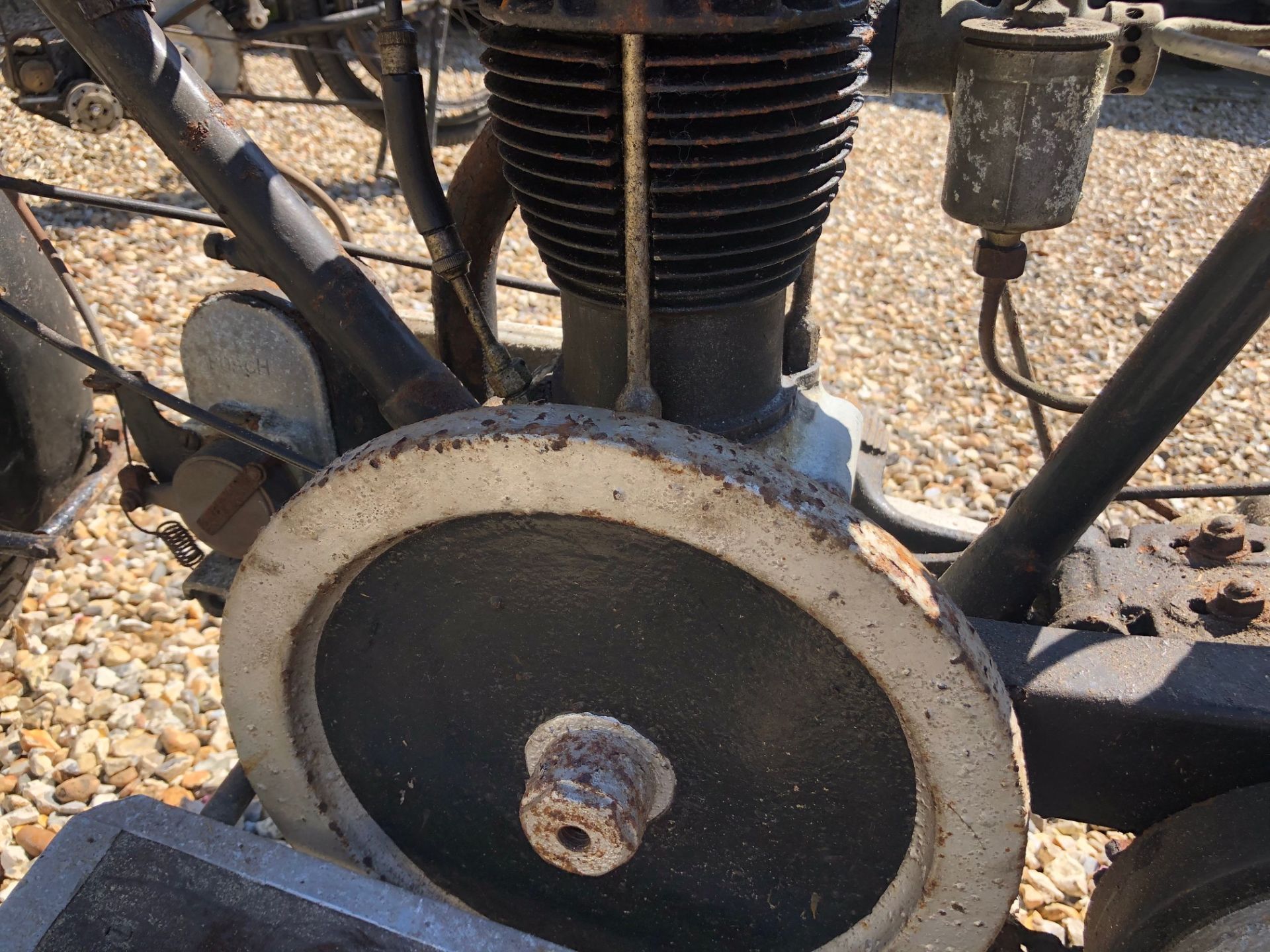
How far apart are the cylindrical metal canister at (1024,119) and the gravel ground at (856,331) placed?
1323mm

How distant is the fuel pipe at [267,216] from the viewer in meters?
1.38

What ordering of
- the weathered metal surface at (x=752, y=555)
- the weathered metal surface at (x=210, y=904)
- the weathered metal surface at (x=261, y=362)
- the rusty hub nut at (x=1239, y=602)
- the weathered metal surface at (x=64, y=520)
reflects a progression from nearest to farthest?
the weathered metal surface at (x=752, y=555) → the weathered metal surface at (x=210, y=904) → the rusty hub nut at (x=1239, y=602) → the weathered metal surface at (x=261, y=362) → the weathered metal surface at (x=64, y=520)

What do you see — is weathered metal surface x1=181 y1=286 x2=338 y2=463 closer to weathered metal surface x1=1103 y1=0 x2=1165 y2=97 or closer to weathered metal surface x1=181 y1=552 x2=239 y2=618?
weathered metal surface x1=181 y1=552 x2=239 y2=618

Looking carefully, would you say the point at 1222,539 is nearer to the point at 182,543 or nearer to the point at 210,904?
the point at 210,904

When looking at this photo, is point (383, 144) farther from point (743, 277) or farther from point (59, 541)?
point (743, 277)

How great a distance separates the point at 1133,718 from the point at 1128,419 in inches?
14.9

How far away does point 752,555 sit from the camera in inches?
42.3

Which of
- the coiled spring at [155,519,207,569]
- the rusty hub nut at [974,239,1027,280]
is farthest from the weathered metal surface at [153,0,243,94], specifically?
the rusty hub nut at [974,239,1027,280]

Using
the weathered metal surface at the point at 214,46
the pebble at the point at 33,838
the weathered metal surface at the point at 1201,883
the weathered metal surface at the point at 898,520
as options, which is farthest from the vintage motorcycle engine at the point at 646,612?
the weathered metal surface at the point at 214,46

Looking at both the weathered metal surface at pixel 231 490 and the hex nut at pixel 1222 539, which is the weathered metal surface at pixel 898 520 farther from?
the weathered metal surface at pixel 231 490

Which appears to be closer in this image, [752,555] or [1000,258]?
[752,555]

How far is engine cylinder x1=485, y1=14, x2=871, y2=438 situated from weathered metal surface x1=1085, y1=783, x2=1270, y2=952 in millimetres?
768

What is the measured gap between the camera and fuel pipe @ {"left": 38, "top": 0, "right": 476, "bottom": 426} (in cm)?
138

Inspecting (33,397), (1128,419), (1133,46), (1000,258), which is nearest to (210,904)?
(33,397)
